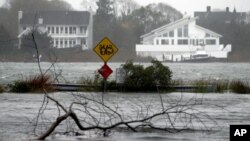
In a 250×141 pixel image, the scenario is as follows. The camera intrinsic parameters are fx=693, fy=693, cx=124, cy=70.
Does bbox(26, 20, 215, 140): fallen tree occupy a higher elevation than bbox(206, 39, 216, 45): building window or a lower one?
lower

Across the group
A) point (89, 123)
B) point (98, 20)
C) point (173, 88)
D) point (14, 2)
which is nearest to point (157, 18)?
point (98, 20)

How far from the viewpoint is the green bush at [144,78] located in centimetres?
2787

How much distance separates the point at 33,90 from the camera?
26688 millimetres

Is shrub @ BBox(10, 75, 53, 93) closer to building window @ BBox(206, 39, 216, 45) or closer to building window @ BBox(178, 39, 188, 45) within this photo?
building window @ BBox(178, 39, 188, 45)

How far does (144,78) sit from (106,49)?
211cm

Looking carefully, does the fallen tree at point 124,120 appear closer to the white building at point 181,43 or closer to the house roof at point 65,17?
the white building at point 181,43

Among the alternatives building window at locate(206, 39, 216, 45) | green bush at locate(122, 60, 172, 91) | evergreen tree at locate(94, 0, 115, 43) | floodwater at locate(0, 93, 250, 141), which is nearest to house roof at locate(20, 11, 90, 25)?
evergreen tree at locate(94, 0, 115, 43)

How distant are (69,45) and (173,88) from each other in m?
100.0

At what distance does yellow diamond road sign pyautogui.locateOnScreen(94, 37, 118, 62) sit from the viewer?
26875 millimetres

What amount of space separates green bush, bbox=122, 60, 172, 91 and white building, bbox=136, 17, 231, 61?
9017cm

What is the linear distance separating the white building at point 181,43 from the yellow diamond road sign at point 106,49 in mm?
91795

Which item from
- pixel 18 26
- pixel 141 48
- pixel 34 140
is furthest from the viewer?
pixel 141 48

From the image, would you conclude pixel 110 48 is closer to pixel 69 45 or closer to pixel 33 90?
pixel 33 90

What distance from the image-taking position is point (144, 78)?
27.9 meters
